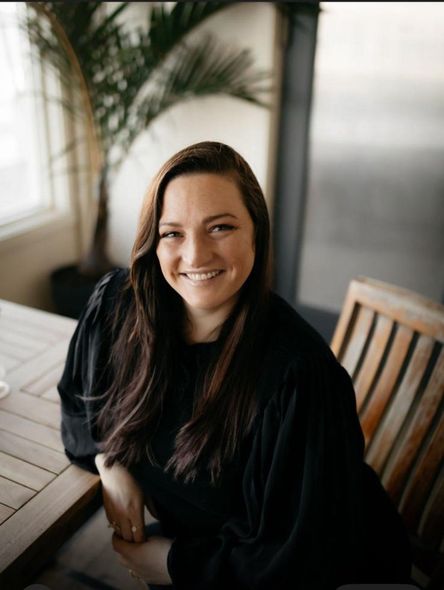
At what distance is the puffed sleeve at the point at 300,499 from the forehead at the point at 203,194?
329 mm

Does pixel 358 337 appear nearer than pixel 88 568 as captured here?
Yes

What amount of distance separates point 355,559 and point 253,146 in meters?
2.08

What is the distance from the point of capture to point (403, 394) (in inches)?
49.0

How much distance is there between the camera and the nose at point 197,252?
993 millimetres

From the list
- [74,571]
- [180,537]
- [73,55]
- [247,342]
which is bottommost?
[74,571]

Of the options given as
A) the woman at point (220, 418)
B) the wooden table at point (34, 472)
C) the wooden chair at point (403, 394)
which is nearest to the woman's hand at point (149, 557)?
the woman at point (220, 418)

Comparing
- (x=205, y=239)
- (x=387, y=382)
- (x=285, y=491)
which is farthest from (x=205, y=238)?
(x=387, y=382)

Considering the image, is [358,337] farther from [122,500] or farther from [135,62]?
[135,62]

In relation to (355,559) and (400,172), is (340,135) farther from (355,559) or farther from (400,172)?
(355,559)

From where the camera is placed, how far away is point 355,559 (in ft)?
3.39

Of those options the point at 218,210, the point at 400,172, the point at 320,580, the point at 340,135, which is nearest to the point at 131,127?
the point at 340,135

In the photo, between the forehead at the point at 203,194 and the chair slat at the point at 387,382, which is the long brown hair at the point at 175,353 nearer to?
the forehead at the point at 203,194

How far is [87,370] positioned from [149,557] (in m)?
0.41

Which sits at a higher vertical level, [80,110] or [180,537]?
[80,110]
